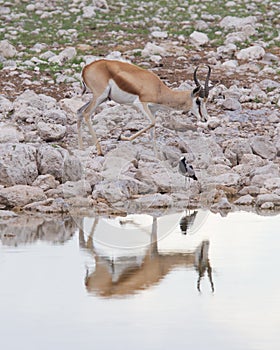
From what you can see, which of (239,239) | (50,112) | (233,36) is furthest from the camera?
(233,36)

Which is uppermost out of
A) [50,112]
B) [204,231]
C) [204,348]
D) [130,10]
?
[204,348]

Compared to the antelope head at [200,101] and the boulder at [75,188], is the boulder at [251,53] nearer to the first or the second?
the antelope head at [200,101]

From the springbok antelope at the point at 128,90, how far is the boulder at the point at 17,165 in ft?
5.30

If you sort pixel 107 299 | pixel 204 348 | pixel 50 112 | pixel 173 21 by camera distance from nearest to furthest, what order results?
pixel 204 348, pixel 107 299, pixel 50 112, pixel 173 21

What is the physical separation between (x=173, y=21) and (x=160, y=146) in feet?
31.8

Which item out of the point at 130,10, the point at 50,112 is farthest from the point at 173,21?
the point at 50,112

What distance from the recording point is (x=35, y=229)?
1005 centimetres

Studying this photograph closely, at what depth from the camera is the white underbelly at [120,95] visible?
1384 centimetres

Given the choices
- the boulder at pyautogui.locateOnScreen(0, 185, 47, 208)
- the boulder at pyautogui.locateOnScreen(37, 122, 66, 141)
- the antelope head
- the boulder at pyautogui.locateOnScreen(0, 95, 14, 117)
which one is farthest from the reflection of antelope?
the boulder at pyautogui.locateOnScreen(0, 95, 14, 117)

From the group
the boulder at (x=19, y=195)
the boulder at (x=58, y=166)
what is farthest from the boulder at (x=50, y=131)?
the boulder at (x=19, y=195)

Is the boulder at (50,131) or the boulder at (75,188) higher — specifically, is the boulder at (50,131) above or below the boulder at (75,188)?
below

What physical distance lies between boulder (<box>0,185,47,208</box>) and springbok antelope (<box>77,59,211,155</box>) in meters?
2.23

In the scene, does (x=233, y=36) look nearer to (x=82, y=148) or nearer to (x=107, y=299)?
(x=82, y=148)

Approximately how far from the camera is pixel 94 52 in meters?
20.2
